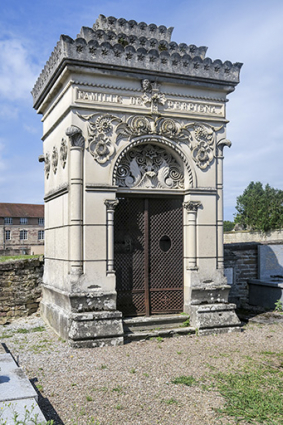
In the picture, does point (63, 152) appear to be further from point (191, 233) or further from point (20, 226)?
point (20, 226)

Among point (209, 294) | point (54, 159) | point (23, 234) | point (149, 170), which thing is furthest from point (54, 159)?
point (23, 234)

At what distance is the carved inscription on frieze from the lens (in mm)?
7895

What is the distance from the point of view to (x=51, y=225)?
9289 mm

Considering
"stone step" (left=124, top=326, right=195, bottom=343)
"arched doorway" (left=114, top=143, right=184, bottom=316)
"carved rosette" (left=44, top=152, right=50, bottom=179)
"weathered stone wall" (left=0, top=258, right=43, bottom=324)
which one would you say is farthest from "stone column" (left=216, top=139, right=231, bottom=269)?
"weathered stone wall" (left=0, top=258, right=43, bottom=324)

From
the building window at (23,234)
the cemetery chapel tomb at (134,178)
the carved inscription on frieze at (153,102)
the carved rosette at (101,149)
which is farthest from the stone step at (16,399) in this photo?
the building window at (23,234)

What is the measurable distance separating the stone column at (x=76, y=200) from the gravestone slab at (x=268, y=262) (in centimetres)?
582

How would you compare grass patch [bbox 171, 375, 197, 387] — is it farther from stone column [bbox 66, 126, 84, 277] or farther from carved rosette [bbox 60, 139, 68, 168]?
carved rosette [bbox 60, 139, 68, 168]

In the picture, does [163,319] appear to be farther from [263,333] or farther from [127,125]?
[127,125]

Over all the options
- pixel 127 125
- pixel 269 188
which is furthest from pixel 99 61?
pixel 269 188

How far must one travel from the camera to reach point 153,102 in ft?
27.3

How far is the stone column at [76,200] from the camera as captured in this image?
7.61 metres

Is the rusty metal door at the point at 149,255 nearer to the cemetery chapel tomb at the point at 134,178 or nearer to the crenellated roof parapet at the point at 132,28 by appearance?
the cemetery chapel tomb at the point at 134,178

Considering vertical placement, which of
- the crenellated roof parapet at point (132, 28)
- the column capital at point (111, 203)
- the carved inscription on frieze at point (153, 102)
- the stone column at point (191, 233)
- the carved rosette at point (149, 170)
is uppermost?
the crenellated roof parapet at point (132, 28)

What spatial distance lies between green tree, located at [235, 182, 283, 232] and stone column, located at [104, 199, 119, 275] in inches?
1723
